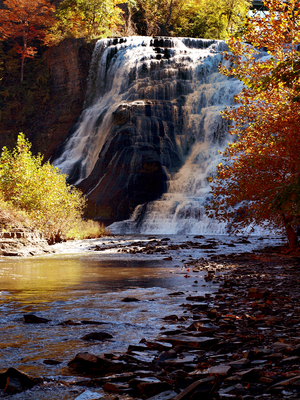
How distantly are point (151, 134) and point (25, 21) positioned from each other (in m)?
24.5

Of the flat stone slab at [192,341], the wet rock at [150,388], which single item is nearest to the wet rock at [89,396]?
the wet rock at [150,388]

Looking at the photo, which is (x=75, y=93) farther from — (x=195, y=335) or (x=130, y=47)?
(x=195, y=335)

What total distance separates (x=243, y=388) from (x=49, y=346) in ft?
7.19

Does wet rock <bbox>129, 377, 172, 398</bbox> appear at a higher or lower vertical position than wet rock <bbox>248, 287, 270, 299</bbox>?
higher

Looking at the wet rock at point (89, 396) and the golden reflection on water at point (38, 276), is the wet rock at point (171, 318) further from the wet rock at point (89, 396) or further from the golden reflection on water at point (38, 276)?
the golden reflection on water at point (38, 276)

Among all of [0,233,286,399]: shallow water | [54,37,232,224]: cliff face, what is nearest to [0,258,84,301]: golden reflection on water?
[0,233,286,399]: shallow water

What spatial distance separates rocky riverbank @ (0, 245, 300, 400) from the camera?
3.17 m

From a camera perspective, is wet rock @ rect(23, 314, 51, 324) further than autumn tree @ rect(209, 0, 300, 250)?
No

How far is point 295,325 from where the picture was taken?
5016mm

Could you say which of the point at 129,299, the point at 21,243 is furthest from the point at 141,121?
the point at 129,299

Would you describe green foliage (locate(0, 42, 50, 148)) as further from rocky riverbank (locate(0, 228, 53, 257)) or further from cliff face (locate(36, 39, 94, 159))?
rocky riverbank (locate(0, 228, 53, 257))

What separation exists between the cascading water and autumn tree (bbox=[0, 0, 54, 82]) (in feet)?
30.0

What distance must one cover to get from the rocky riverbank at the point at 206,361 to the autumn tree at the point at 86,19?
156 feet

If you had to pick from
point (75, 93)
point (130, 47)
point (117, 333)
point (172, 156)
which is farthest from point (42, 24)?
point (117, 333)
